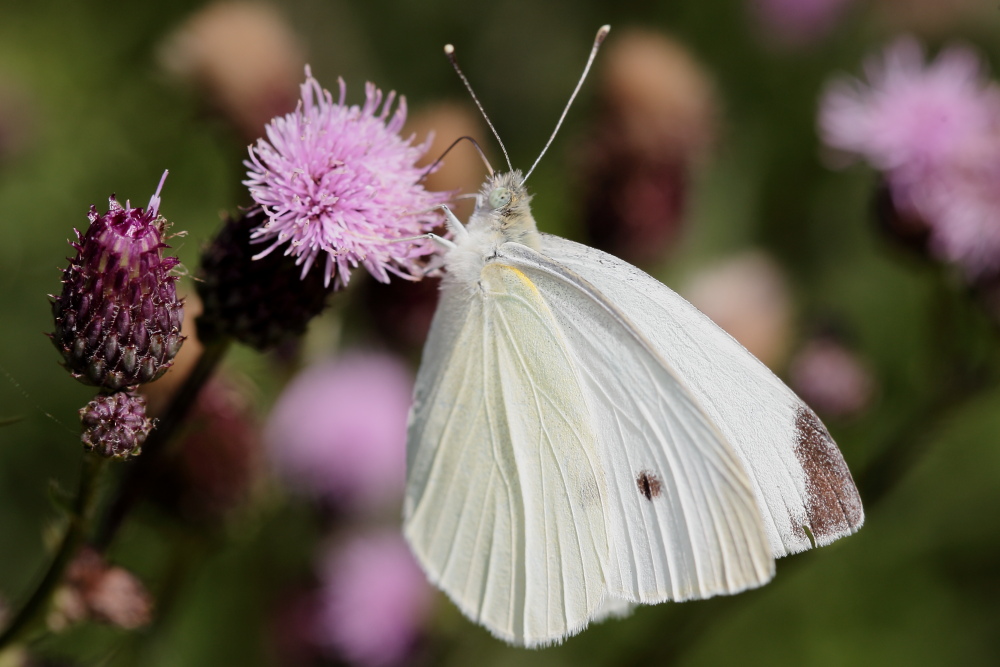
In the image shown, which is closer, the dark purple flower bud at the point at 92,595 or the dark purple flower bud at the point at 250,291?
the dark purple flower bud at the point at 250,291

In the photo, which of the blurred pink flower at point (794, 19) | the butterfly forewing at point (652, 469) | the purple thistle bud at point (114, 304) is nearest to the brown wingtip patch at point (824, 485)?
the butterfly forewing at point (652, 469)

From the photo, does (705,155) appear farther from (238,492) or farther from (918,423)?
(238,492)

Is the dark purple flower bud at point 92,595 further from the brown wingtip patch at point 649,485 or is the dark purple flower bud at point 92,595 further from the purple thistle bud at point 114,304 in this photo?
the brown wingtip patch at point 649,485

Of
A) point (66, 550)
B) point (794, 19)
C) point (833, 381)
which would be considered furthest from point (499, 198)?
point (794, 19)

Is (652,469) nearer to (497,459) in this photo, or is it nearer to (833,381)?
(497,459)

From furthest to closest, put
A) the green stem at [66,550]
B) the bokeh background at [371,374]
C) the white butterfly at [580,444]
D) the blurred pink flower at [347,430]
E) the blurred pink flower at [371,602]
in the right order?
the blurred pink flower at [347,430] → the blurred pink flower at [371,602] → the bokeh background at [371,374] → the white butterfly at [580,444] → the green stem at [66,550]

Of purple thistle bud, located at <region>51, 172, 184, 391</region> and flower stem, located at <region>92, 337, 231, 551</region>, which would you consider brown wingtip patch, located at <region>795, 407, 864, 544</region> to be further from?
purple thistle bud, located at <region>51, 172, 184, 391</region>
